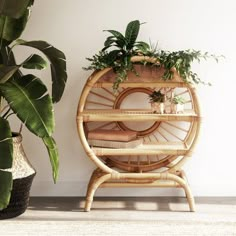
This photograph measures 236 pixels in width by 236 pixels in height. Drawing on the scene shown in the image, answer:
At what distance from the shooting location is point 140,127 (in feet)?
8.34

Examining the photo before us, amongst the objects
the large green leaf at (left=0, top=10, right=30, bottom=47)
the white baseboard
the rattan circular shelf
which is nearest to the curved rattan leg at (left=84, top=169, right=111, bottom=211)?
the rattan circular shelf

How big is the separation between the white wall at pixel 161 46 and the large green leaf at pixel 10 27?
41cm

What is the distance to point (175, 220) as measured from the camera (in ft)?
7.03

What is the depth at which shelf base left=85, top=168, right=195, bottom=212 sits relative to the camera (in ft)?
7.36

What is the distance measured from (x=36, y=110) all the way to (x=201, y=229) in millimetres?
1106

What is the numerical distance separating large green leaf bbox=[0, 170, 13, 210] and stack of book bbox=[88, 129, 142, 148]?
0.63 m

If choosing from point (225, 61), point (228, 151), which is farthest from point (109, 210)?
point (225, 61)

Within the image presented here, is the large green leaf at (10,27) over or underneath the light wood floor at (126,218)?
over

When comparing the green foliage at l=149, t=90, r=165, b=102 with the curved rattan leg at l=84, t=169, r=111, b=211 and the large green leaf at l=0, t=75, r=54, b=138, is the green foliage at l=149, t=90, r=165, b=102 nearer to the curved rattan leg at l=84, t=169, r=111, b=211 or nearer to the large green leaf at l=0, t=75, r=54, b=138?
the curved rattan leg at l=84, t=169, r=111, b=211

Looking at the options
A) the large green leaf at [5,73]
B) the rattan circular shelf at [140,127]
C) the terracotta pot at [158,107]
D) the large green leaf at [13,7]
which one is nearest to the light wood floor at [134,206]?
the rattan circular shelf at [140,127]

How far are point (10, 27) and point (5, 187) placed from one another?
0.91 meters

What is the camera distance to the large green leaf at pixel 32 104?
6.01 feet

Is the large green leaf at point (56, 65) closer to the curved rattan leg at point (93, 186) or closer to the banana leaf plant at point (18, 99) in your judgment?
the banana leaf plant at point (18, 99)

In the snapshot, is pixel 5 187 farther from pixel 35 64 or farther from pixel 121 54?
pixel 121 54
